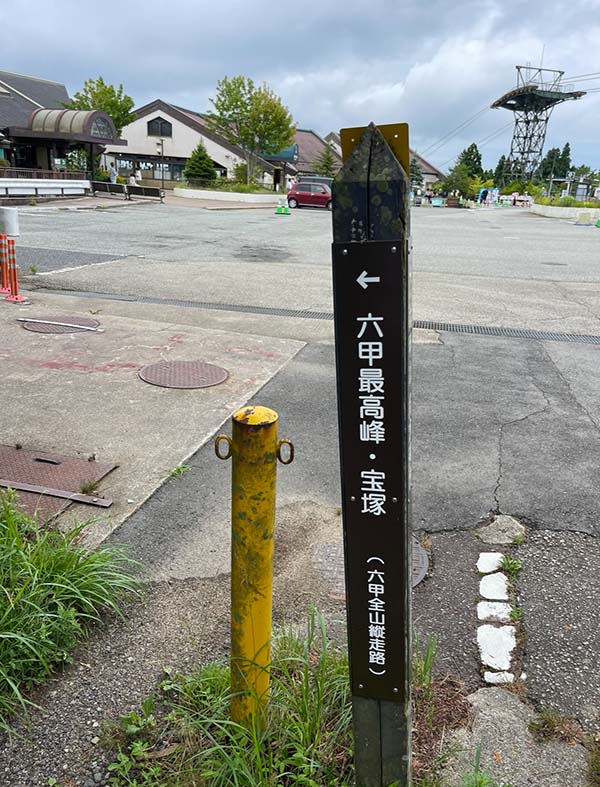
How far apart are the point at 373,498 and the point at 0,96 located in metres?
48.7

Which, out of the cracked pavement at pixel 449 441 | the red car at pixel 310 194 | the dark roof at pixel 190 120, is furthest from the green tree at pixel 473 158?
the cracked pavement at pixel 449 441

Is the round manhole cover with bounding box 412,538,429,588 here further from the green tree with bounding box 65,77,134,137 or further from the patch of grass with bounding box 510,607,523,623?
the green tree with bounding box 65,77,134,137

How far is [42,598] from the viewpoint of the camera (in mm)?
2475

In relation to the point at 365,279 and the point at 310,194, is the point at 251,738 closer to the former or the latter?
the point at 365,279

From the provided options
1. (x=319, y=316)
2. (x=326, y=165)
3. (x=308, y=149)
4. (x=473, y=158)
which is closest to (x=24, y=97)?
(x=326, y=165)

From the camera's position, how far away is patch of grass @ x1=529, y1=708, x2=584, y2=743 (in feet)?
7.19

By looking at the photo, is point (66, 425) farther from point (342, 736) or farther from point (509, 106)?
point (509, 106)

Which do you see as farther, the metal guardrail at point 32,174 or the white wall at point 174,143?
the white wall at point 174,143

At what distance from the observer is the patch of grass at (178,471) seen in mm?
3945

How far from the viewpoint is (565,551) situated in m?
3.34

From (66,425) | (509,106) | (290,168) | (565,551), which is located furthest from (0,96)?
(509,106)

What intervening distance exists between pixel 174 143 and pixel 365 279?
5983 cm

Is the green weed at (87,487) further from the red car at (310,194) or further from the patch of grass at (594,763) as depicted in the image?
the red car at (310,194)

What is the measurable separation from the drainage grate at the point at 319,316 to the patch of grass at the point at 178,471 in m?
4.73
